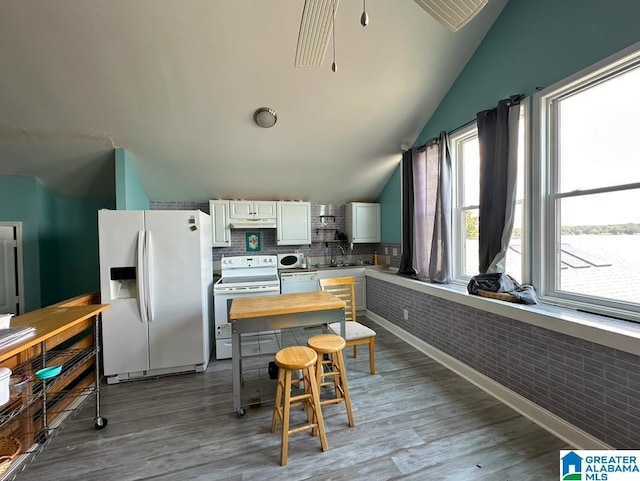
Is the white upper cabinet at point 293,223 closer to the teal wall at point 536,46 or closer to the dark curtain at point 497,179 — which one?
the teal wall at point 536,46

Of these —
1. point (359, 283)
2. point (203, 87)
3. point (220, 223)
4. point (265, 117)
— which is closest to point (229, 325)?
point (220, 223)

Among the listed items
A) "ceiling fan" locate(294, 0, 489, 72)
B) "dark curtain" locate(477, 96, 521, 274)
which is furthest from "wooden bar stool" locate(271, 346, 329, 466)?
"dark curtain" locate(477, 96, 521, 274)

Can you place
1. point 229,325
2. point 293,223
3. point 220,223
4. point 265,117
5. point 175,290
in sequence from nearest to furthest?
point 175,290, point 265,117, point 229,325, point 220,223, point 293,223

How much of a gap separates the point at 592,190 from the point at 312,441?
270 cm

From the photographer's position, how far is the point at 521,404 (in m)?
2.00

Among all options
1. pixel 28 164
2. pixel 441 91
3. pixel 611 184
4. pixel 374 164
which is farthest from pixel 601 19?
pixel 28 164

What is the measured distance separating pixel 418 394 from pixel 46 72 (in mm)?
4283

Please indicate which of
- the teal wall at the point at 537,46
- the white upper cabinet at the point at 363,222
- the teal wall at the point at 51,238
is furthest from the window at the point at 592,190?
the teal wall at the point at 51,238

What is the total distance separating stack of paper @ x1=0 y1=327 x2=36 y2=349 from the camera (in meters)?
1.20

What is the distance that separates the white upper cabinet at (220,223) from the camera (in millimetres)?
3891

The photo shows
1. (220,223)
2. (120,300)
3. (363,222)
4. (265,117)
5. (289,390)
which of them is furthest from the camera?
(363,222)

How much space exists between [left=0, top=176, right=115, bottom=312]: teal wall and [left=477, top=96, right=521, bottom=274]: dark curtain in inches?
191

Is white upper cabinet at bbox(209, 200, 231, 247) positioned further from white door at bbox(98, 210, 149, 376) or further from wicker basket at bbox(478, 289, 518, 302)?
wicker basket at bbox(478, 289, 518, 302)

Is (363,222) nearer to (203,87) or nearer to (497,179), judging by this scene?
(497,179)
